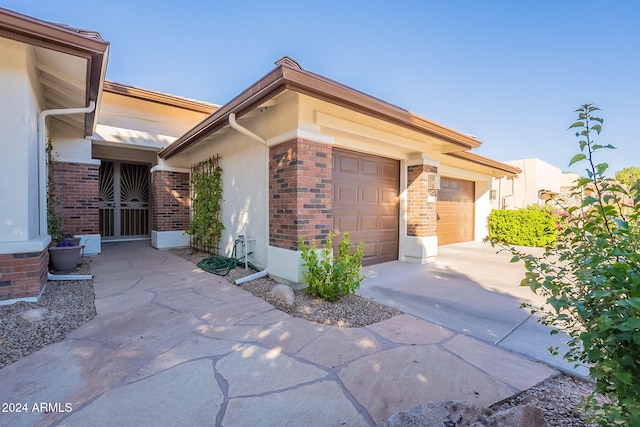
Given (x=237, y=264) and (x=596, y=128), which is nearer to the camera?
(x=596, y=128)

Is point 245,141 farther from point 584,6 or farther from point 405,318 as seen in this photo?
point 584,6

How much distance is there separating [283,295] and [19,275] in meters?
3.21

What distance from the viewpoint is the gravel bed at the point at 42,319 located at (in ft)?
8.39

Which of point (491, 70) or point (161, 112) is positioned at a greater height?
point (491, 70)

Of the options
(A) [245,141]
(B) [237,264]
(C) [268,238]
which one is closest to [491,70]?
(A) [245,141]

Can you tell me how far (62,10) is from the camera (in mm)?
6121

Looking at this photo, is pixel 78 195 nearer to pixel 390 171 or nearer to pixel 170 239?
pixel 170 239

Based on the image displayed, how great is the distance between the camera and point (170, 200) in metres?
8.20

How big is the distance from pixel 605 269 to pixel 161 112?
34.3ft

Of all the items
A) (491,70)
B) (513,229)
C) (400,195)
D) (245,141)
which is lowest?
(513,229)

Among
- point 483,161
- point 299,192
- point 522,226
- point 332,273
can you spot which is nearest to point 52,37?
point 299,192

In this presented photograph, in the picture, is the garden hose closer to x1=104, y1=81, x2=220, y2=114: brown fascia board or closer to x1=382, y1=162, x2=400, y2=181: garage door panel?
x1=382, y1=162, x2=400, y2=181: garage door panel

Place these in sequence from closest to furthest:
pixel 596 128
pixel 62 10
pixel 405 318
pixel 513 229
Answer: pixel 596 128, pixel 405 318, pixel 62 10, pixel 513 229

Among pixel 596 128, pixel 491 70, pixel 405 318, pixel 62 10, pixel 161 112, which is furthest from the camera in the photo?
pixel 161 112
